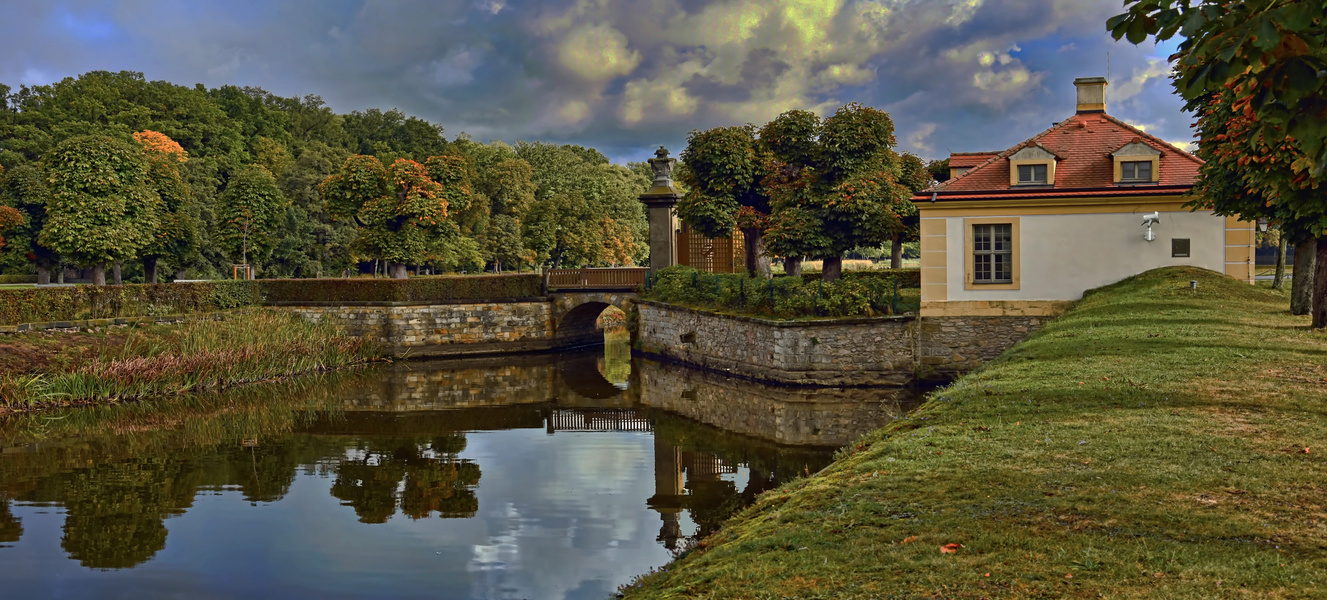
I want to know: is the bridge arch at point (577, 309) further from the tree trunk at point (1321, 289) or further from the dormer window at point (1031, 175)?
the tree trunk at point (1321, 289)

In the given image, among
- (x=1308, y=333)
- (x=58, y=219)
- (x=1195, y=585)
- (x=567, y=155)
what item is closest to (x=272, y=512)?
(x=1195, y=585)

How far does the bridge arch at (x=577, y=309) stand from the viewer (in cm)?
3194

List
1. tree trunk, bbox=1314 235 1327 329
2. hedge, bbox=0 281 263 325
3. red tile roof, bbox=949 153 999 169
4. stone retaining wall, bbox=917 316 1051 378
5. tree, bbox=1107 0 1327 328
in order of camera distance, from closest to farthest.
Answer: tree, bbox=1107 0 1327 328 < tree trunk, bbox=1314 235 1327 329 < stone retaining wall, bbox=917 316 1051 378 < hedge, bbox=0 281 263 325 < red tile roof, bbox=949 153 999 169

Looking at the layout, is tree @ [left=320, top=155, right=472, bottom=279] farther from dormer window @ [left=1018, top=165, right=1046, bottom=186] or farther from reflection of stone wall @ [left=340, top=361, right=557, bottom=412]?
dormer window @ [left=1018, top=165, right=1046, bottom=186]

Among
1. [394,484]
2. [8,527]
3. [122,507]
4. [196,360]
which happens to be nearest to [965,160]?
[394,484]

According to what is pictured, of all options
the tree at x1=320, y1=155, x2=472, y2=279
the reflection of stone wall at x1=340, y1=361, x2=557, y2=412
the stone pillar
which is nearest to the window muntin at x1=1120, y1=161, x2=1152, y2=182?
the reflection of stone wall at x1=340, y1=361, x2=557, y2=412

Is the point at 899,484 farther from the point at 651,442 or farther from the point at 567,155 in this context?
the point at 567,155

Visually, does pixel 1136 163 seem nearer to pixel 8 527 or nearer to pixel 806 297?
pixel 806 297

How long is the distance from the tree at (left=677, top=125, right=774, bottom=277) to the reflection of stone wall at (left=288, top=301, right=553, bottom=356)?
6672 millimetres

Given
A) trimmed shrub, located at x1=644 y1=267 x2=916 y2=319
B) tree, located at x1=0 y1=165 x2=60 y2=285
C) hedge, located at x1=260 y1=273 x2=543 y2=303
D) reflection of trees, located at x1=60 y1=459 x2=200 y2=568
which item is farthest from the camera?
tree, located at x1=0 y1=165 x2=60 y2=285

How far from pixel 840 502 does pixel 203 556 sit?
311 inches

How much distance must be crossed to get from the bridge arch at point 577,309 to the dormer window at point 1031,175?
47.1ft

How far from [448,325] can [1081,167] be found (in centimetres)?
2041

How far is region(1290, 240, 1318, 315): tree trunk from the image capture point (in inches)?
619
